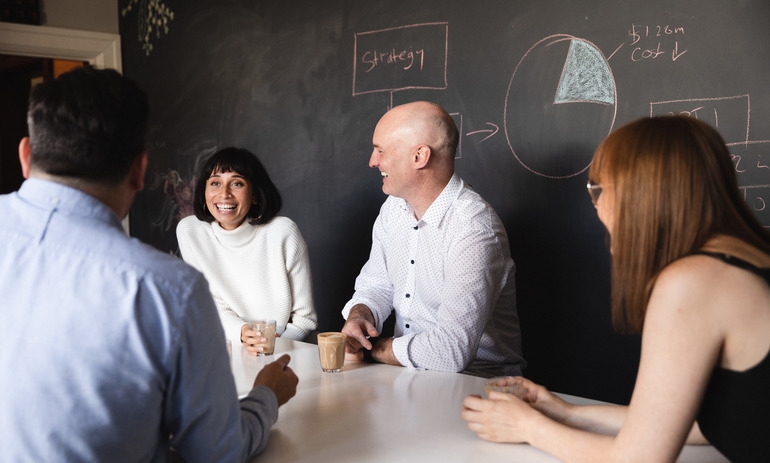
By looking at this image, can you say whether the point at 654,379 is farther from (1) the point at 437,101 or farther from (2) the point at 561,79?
(1) the point at 437,101

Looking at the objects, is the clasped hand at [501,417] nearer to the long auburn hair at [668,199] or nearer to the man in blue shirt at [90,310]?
the long auburn hair at [668,199]


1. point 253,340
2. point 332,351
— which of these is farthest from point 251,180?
point 332,351

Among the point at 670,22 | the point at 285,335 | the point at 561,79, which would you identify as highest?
the point at 670,22

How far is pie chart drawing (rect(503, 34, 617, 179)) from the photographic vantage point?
2559 millimetres

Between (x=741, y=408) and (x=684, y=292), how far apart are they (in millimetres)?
215

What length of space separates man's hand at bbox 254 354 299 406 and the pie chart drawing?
1.53 metres

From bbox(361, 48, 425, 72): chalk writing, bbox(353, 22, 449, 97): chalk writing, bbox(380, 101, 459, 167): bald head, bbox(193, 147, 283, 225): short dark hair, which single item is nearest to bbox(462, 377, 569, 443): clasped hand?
bbox(380, 101, 459, 167): bald head

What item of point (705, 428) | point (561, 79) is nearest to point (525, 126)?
point (561, 79)

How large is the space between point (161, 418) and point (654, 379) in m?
0.74

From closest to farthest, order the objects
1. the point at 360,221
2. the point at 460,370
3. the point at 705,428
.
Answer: the point at 705,428, the point at 460,370, the point at 360,221

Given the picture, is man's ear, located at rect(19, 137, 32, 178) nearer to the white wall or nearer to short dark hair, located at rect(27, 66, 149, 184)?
short dark hair, located at rect(27, 66, 149, 184)

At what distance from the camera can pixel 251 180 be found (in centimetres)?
292

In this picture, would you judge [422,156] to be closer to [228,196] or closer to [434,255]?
[434,255]

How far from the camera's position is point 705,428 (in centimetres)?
117
